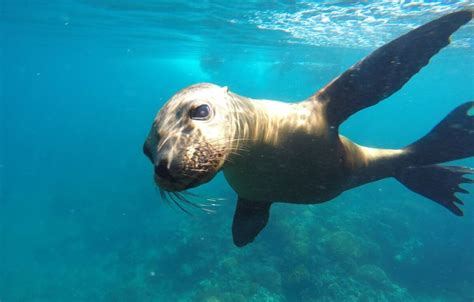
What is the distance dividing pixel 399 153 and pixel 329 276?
22.7 feet

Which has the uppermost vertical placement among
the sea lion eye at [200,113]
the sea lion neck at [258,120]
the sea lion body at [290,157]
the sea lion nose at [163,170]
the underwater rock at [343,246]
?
the sea lion eye at [200,113]

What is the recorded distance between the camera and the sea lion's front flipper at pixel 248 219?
12.9 ft

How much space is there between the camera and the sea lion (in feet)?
5.96

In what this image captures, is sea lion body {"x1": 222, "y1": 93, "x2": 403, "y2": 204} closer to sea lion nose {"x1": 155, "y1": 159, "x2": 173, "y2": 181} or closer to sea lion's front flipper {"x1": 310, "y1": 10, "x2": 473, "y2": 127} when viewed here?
sea lion's front flipper {"x1": 310, "y1": 10, "x2": 473, "y2": 127}

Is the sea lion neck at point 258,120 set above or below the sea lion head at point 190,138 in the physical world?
below

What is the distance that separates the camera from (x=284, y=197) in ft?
10.5

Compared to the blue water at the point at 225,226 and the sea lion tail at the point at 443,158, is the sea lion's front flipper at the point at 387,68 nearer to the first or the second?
the sea lion tail at the point at 443,158

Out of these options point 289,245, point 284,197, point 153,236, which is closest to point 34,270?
point 153,236

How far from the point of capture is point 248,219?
4.09 m

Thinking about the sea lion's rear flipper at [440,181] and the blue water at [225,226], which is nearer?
the sea lion's rear flipper at [440,181]

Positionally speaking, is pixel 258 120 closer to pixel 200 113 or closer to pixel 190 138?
pixel 200 113

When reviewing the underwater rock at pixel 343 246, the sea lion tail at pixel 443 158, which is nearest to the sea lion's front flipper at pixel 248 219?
the sea lion tail at pixel 443 158

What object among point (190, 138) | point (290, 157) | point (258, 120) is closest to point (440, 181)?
point (290, 157)

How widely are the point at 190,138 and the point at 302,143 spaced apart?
1.40 metres
